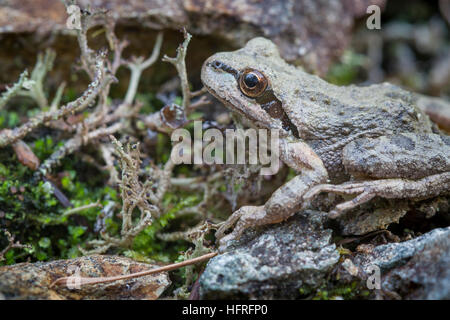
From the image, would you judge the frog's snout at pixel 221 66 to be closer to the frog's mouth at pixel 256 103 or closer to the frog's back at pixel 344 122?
the frog's mouth at pixel 256 103

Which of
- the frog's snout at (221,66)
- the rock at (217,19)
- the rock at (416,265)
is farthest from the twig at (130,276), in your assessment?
the rock at (217,19)

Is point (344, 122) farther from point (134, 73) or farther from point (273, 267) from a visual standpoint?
point (134, 73)

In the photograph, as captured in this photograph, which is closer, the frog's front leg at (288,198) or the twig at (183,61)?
the frog's front leg at (288,198)

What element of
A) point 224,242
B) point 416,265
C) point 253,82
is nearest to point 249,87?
point 253,82

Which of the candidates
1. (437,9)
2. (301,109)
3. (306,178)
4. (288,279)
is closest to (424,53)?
(437,9)

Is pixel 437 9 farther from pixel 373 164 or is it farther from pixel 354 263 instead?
pixel 354 263

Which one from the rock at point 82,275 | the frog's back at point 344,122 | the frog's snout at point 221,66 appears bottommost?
the rock at point 82,275
